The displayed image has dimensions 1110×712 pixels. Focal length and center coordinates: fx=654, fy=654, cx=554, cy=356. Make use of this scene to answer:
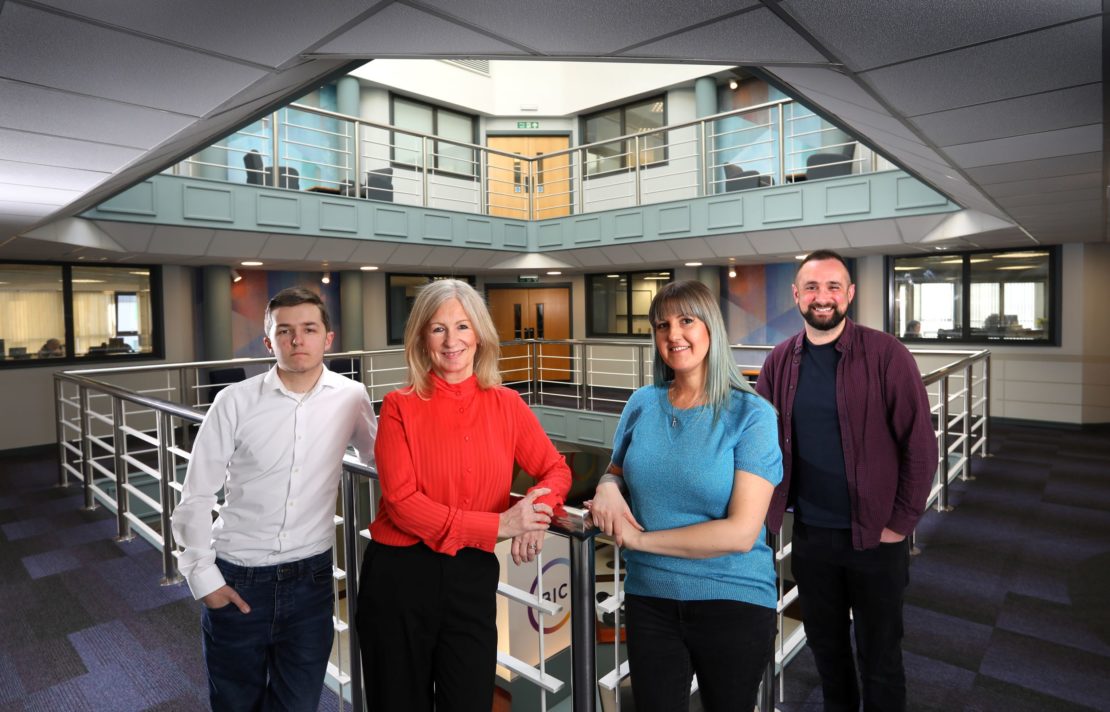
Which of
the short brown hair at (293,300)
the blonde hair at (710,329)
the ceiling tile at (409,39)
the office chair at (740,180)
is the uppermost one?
the office chair at (740,180)

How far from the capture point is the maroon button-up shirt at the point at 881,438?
6.45 ft

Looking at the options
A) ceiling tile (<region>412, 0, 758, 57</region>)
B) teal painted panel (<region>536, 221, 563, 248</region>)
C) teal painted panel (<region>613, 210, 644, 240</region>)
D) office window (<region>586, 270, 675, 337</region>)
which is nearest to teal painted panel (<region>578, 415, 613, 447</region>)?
teal painted panel (<region>613, 210, 644, 240</region>)

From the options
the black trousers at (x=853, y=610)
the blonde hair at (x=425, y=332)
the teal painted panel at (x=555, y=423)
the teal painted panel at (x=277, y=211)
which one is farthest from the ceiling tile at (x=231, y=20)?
the teal painted panel at (x=555, y=423)

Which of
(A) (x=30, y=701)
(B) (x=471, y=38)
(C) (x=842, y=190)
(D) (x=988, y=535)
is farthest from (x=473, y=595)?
(C) (x=842, y=190)

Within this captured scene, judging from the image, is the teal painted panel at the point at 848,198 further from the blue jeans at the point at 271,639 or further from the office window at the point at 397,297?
the blue jeans at the point at 271,639

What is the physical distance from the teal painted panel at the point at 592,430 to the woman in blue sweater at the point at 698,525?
24.0 ft

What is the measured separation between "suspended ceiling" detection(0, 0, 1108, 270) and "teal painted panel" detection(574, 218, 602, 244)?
6486mm

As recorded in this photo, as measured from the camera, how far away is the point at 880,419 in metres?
2.00

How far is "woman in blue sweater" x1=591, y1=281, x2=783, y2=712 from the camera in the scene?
139 centimetres

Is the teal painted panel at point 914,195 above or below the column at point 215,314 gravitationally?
above

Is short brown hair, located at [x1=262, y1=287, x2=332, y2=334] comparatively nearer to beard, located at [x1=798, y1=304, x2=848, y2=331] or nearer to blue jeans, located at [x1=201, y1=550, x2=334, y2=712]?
blue jeans, located at [x1=201, y1=550, x2=334, y2=712]

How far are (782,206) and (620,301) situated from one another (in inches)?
183

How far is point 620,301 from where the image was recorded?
1238 centimetres

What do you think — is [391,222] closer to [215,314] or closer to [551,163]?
[215,314]
